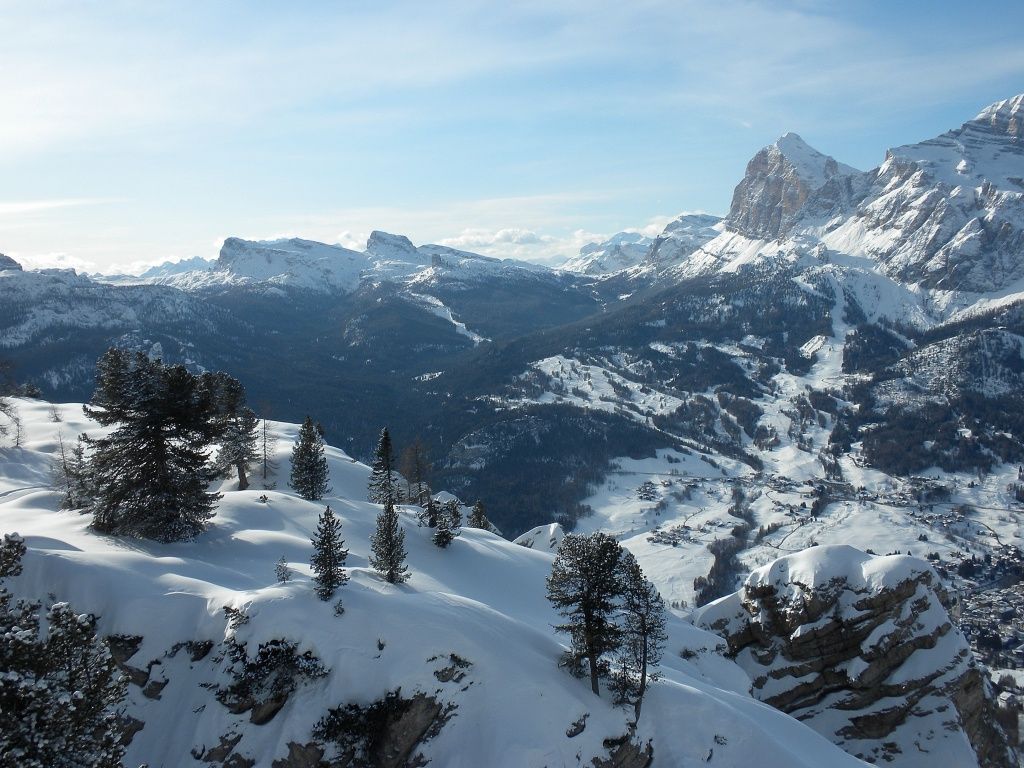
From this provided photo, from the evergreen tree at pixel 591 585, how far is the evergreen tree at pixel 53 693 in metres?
19.3

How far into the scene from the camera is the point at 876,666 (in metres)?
49.5

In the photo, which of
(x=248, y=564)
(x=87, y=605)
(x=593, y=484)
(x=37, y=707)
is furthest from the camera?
(x=593, y=484)

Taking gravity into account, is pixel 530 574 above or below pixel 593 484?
above

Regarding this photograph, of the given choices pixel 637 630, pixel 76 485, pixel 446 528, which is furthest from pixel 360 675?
pixel 76 485

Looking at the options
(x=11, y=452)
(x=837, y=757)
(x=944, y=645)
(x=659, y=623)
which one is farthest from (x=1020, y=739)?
(x=11, y=452)


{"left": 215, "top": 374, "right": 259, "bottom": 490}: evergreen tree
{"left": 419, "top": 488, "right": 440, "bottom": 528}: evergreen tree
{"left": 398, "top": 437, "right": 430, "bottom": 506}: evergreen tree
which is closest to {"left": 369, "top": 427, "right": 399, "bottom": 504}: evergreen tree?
{"left": 419, "top": 488, "right": 440, "bottom": 528}: evergreen tree

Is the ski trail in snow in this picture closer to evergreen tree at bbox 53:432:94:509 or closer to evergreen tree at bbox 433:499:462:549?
evergreen tree at bbox 53:432:94:509

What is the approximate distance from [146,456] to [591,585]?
3206 cm

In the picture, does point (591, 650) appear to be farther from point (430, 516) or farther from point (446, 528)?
point (430, 516)

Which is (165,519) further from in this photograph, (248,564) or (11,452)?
(11,452)

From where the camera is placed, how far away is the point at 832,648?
2000 inches

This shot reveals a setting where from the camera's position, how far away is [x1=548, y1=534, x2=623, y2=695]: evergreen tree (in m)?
30.2

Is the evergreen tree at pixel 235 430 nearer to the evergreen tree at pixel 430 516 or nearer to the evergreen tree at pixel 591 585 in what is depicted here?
the evergreen tree at pixel 430 516

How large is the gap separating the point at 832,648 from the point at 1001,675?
58.5m
